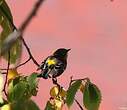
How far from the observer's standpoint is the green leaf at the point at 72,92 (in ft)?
3.41

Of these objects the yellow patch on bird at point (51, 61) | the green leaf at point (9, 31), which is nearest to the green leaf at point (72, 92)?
Result: the green leaf at point (9, 31)

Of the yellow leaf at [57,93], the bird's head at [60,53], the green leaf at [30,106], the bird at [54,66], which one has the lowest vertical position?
the green leaf at [30,106]

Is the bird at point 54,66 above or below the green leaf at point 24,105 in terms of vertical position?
above

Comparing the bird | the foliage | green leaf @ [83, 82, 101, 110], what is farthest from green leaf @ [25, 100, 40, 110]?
the bird

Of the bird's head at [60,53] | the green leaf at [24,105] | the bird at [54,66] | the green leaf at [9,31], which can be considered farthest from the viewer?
the bird's head at [60,53]

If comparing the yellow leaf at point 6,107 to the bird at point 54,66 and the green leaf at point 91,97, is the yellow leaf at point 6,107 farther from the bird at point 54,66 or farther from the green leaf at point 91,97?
the bird at point 54,66

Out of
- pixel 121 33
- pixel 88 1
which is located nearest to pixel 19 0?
pixel 88 1

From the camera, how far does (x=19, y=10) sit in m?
3.79

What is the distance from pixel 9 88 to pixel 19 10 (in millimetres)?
2745

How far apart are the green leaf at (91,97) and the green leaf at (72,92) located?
2 cm

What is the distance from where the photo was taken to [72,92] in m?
1.06

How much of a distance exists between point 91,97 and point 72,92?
0.04m

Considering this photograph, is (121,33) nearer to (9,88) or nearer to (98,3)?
(98,3)

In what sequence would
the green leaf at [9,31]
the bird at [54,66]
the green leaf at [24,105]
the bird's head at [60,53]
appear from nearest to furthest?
1. the green leaf at [24,105]
2. the green leaf at [9,31]
3. the bird at [54,66]
4. the bird's head at [60,53]
